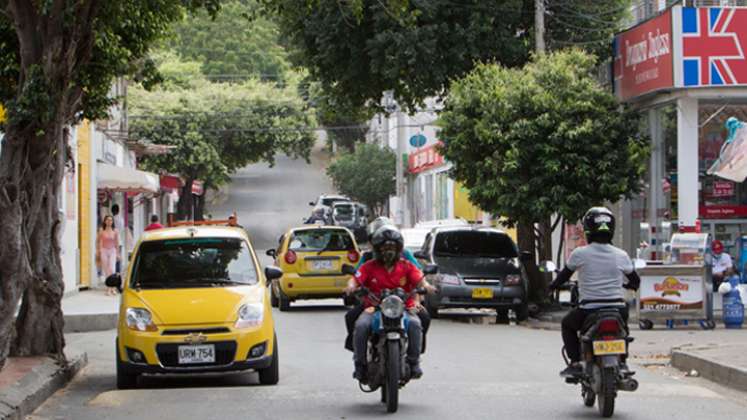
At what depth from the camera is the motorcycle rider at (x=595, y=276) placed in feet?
37.0

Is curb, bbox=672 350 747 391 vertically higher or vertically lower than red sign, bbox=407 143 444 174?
lower

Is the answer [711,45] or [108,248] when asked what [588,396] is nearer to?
[711,45]

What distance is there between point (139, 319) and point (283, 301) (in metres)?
12.9

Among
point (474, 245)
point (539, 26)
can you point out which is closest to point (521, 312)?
point (474, 245)

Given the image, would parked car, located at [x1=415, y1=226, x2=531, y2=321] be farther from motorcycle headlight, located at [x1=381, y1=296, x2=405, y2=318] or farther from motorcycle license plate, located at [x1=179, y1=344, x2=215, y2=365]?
motorcycle headlight, located at [x1=381, y1=296, x2=405, y2=318]

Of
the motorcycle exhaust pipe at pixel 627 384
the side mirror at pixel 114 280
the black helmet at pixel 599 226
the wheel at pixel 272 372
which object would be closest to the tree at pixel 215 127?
the side mirror at pixel 114 280

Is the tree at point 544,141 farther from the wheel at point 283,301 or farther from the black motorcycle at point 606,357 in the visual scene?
the black motorcycle at point 606,357

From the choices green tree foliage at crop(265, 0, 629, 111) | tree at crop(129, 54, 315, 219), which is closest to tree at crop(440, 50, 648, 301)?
green tree foliage at crop(265, 0, 629, 111)

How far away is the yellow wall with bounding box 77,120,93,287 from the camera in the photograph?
32.7 meters

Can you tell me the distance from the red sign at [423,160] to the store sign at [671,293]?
3386 cm

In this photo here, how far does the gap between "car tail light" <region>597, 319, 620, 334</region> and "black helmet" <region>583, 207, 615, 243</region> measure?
897 mm

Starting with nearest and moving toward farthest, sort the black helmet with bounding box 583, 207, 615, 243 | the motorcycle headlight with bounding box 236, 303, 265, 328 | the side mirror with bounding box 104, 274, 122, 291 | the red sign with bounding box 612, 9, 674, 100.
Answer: the black helmet with bounding box 583, 207, 615, 243 < the motorcycle headlight with bounding box 236, 303, 265, 328 < the side mirror with bounding box 104, 274, 122, 291 < the red sign with bounding box 612, 9, 674, 100

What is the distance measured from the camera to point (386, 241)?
466 inches

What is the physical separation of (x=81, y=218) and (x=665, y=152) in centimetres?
1487
